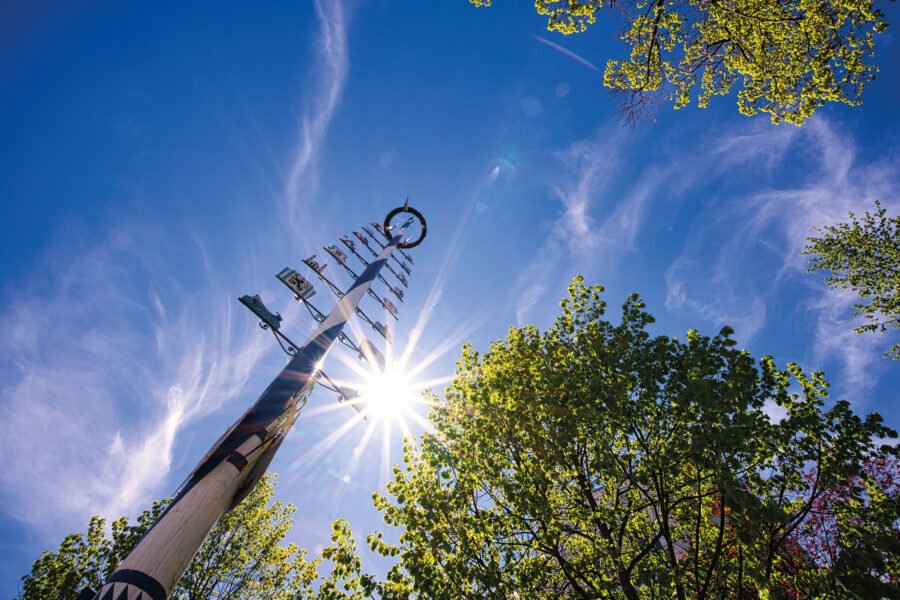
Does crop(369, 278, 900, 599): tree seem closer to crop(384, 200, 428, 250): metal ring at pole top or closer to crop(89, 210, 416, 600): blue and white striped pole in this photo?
crop(89, 210, 416, 600): blue and white striped pole

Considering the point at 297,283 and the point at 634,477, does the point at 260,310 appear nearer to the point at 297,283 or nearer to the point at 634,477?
the point at 297,283

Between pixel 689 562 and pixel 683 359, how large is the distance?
3401 millimetres

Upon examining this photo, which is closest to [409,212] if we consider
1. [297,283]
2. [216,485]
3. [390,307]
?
[390,307]

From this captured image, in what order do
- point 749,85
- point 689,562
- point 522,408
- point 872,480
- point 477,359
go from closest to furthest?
point 872,480 → point 689,562 → point 522,408 → point 477,359 → point 749,85

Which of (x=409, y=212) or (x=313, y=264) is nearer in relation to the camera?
(x=313, y=264)

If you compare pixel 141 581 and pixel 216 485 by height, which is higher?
pixel 216 485

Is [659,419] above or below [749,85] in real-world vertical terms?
below

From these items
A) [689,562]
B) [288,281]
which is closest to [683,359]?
[689,562]

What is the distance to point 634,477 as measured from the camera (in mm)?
5828

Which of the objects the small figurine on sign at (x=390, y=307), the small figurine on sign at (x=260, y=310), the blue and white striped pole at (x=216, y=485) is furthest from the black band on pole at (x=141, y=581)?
the small figurine on sign at (x=390, y=307)

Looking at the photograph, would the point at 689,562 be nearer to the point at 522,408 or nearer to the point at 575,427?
the point at 575,427

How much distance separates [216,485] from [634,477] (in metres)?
7.25

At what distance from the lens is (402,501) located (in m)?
6.54

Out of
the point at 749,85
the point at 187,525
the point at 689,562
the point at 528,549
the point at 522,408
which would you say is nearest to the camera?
the point at 187,525
